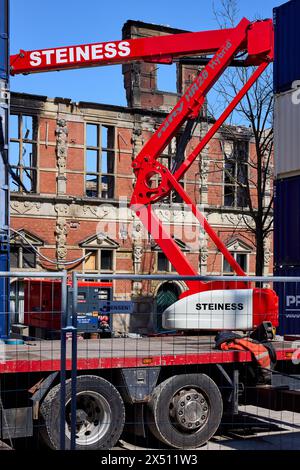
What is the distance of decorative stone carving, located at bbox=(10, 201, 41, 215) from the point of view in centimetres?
2445

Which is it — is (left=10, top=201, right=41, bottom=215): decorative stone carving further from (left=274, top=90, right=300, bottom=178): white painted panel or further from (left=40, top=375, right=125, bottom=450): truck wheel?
(left=40, top=375, right=125, bottom=450): truck wheel

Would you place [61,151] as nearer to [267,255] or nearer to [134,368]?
[267,255]

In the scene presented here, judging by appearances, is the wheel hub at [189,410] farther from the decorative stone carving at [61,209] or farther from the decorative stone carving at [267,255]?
the decorative stone carving at [267,255]

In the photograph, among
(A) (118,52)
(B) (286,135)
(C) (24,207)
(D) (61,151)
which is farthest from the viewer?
(D) (61,151)

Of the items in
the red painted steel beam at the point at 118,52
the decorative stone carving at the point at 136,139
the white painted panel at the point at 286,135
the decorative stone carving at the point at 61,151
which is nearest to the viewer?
the white painted panel at the point at 286,135

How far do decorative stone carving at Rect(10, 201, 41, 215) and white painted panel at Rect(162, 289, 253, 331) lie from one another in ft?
46.9

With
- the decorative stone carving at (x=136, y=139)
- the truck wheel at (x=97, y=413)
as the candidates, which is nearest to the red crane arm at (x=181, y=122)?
the truck wheel at (x=97, y=413)

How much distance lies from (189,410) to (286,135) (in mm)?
6476

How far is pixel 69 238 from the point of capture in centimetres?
2567

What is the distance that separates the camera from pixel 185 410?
920 cm

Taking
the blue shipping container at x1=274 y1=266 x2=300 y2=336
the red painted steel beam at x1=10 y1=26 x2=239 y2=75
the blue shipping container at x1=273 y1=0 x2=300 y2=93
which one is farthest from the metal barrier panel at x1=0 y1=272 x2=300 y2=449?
the red painted steel beam at x1=10 y1=26 x2=239 y2=75

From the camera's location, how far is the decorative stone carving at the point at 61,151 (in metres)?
25.6

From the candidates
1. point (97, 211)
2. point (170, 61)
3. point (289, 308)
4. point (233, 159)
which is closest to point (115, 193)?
point (97, 211)

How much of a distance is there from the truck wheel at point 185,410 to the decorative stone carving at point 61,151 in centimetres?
1704
